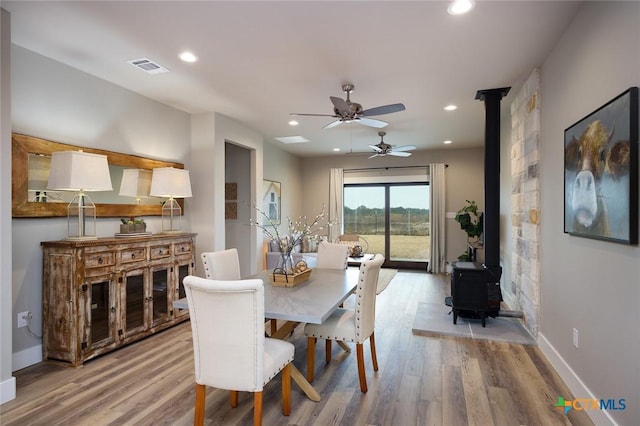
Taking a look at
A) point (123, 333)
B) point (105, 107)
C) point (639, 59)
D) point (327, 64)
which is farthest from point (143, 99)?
point (639, 59)

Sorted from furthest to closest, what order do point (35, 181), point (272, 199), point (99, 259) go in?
point (272, 199) → point (99, 259) → point (35, 181)

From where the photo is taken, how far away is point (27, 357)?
116 inches

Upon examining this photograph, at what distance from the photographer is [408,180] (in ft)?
26.2

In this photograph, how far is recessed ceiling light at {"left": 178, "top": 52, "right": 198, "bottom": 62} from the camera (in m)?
3.05

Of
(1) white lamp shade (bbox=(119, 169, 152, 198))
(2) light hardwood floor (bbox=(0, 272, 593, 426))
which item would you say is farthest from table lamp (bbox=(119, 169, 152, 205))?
(2) light hardwood floor (bbox=(0, 272, 593, 426))

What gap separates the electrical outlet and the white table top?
5.68 ft

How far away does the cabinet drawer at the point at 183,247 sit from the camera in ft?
13.2

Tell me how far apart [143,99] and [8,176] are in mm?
2037

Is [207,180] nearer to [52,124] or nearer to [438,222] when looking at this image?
[52,124]

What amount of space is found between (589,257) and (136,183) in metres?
4.40

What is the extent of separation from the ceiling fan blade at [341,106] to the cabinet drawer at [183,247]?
7.88ft

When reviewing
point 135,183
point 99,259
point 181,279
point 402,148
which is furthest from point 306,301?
point 402,148

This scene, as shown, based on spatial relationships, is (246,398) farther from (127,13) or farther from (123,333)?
(127,13)

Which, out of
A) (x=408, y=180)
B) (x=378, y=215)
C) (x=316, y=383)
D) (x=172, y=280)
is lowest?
(x=316, y=383)
